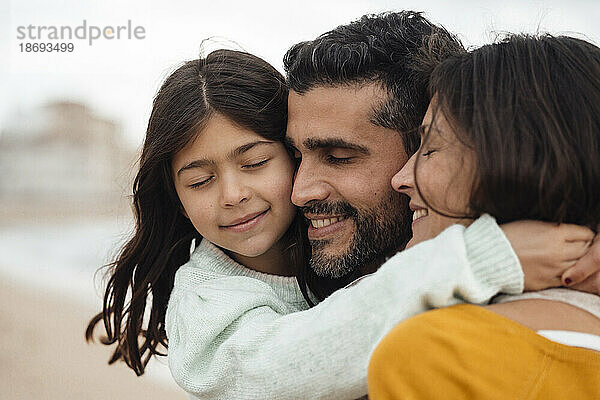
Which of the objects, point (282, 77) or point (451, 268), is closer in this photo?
point (451, 268)

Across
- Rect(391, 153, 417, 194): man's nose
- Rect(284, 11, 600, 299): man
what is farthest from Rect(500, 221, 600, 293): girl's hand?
Rect(284, 11, 600, 299): man

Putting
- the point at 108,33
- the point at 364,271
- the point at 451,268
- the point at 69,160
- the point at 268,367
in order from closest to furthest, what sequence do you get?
1. the point at 451,268
2. the point at 268,367
3. the point at 364,271
4. the point at 108,33
5. the point at 69,160

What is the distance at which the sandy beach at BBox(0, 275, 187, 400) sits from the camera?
750 cm

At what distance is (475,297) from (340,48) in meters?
1.07

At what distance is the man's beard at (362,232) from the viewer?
2.33 meters

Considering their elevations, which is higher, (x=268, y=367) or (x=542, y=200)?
(x=542, y=200)

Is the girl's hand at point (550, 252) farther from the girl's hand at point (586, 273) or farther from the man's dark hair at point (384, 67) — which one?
the man's dark hair at point (384, 67)

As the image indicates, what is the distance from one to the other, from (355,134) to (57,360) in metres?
6.74

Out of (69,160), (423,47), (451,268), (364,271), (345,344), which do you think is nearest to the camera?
(451,268)

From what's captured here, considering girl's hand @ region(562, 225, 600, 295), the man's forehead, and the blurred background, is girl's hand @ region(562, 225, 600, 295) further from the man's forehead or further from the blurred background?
the man's forehead

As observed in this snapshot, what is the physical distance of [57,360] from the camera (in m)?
8.14

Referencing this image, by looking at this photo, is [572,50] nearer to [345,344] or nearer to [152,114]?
[345,344]

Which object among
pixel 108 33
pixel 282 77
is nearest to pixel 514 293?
pixel 282 77

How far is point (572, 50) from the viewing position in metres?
1.77
